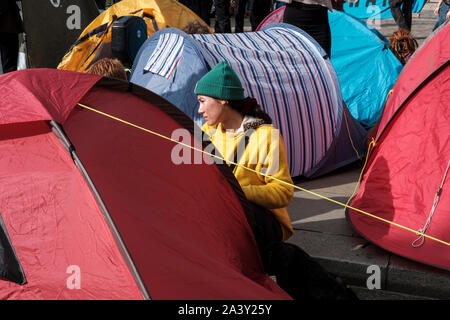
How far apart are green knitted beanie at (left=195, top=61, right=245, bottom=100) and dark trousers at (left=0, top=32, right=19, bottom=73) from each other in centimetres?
375

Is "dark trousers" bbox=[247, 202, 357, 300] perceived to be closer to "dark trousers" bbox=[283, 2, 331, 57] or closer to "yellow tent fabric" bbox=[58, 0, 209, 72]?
"dark trousers" bbox=[283, 2, 331, 57]

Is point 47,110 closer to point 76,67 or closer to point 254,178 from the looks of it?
point 254,178

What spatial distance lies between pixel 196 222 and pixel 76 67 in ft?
14.2

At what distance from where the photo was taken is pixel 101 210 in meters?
2.42

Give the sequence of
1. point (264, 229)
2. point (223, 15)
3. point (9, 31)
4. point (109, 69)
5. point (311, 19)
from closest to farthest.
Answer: point (264, 229), point (109, 69), point (311, 19), point (9, 31), point (223, 15)

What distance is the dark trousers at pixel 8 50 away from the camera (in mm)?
6199

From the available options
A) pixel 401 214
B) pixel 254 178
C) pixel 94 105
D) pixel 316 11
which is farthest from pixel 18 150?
pixel 316 11

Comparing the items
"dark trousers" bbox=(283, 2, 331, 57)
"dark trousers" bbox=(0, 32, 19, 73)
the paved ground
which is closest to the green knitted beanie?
the paved ground

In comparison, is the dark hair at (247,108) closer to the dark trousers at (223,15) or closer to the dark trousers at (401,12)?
the dark trousers at (223,15)

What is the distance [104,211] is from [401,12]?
6.96 m

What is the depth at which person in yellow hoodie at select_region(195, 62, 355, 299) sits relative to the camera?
307cm

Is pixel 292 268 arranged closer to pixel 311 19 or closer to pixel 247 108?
pixel 247 108

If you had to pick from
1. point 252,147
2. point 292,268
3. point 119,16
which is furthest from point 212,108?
point 119,16

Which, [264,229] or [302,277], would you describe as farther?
[264,229]
